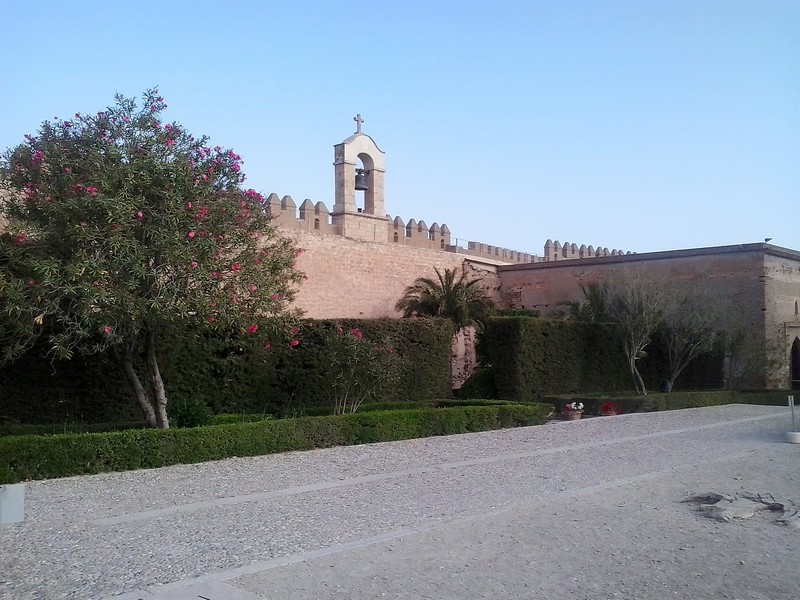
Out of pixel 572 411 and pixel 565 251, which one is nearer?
pixel 572 411

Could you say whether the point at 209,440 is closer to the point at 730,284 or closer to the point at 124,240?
the point at 124,240

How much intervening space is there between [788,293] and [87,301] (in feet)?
82.9

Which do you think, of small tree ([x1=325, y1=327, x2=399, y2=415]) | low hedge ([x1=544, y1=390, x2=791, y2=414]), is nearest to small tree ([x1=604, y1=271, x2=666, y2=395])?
low hedge ([x1=544, y1=390, x2=791, y2=414])

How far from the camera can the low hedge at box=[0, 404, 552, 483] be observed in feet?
32.6

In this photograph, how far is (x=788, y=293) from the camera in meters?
28.7

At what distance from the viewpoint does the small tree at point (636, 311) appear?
22.0 metres

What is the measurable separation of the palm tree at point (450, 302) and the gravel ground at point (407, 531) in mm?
13845

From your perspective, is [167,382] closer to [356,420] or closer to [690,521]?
[356,420]

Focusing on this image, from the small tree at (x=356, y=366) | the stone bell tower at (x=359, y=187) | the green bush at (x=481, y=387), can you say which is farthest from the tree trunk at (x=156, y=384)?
the stone bell tower at (x=359, y=187)

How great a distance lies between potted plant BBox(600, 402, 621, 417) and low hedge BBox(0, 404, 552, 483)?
16.3 ft

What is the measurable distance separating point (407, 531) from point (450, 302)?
1922 cm

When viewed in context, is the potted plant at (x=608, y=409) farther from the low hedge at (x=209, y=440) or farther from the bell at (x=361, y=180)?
the bell at (x=361, y=180)

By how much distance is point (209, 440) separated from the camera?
11.5m

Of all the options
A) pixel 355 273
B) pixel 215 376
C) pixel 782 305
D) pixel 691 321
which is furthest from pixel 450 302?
pixel 782 305
